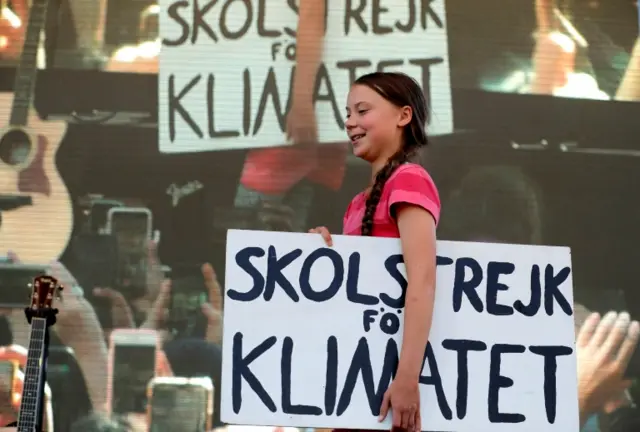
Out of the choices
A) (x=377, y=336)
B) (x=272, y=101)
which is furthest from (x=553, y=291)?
(x=272, y=101)

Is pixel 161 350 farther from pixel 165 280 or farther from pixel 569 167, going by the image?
pixel 569 167

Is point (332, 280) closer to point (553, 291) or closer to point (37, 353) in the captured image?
point (553, 291)

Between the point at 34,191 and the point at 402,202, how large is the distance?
5.66ft

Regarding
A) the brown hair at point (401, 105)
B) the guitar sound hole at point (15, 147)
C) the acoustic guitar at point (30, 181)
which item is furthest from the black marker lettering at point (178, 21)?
the brown hair at point (401, 105)

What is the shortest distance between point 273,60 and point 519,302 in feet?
5.40

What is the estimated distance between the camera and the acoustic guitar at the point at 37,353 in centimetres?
201

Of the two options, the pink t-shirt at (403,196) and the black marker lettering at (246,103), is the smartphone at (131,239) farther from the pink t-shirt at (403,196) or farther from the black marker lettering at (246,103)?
the pink t-shirt at (403,196)

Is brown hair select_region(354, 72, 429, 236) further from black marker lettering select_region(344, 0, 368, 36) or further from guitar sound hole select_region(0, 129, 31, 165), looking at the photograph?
guitar sound hole select_region(0, 129, 31, 165)

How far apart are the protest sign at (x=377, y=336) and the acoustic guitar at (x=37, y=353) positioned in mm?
1230

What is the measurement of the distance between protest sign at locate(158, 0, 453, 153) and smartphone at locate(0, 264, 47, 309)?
54cm

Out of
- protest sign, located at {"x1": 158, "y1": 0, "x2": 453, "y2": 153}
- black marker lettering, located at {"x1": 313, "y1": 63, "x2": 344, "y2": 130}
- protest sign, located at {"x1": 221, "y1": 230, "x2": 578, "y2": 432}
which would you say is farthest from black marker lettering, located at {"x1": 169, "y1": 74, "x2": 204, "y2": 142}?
protest sign, located at {"x1": 221, "y1": 230, "x2": 578, "y2": 432}

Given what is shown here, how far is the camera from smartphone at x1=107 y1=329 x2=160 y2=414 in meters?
2.29

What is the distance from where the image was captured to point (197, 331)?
2.34m

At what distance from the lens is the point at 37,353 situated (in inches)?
81.5
